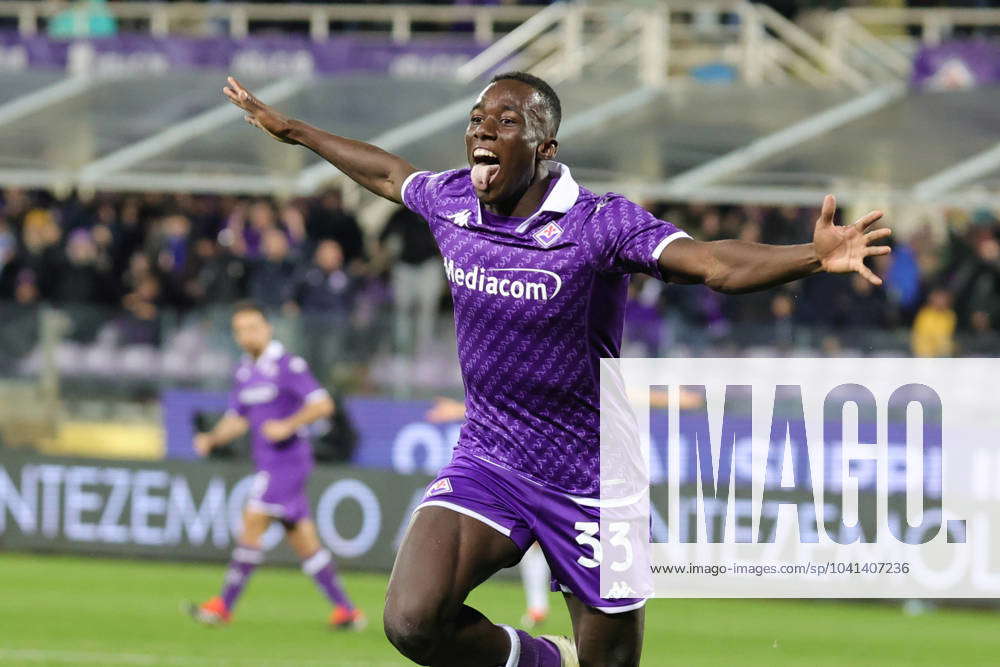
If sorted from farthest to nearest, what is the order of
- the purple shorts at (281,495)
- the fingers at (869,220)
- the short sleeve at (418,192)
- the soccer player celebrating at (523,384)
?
the purple shorts at (281,495)
the short sleeve at (418,192)
the soccer player celebrating at (523,384)
the fingers at (869,220)

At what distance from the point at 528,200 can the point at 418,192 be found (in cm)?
68

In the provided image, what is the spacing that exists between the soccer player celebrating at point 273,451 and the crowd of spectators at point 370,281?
2647 mm

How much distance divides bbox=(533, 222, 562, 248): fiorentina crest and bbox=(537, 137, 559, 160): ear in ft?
0.89

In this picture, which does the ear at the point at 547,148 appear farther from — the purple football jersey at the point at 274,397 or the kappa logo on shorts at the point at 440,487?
the purple football jersey at the point at 274,397

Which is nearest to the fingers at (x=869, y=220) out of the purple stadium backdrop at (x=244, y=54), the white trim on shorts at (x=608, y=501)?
the white trim on shorts at (x=608, y=501)

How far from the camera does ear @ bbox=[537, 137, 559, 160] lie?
22.5ft

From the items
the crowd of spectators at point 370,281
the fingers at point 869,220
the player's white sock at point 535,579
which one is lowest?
the player's white sock at point 535,579

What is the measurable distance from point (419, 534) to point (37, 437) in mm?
11190

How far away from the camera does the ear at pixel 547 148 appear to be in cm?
685

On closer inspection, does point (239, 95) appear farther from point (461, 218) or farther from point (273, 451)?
point (273, 451)

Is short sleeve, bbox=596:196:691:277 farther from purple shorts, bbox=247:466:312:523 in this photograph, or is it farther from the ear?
purple shorts, bbox=247:466:312:523

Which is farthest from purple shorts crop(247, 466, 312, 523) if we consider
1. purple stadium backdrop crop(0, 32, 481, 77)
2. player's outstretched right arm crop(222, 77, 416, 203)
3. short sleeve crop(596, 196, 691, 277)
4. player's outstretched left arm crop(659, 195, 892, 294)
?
purple stadium backdrop crop(0, 32, 481, 77)

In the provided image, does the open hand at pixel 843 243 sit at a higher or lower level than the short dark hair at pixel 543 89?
lower

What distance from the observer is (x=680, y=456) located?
15.6 metres
